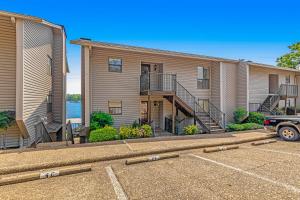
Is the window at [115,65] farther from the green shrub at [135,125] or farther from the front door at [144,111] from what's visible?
the green shrub at [135,125]

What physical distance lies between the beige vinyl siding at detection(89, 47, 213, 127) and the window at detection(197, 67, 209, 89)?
8.27 feet

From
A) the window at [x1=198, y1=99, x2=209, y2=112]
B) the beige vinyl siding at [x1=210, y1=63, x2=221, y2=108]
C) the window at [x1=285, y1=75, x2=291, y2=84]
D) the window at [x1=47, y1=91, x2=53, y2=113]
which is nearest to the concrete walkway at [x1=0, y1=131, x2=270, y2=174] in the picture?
the window at [x1=47, y1=91, x2=53, y2=113]

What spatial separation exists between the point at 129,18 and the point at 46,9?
6.34 meters

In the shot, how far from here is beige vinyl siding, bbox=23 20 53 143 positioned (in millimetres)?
7938

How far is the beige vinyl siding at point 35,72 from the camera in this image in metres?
7.94

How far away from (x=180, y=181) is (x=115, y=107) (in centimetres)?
751

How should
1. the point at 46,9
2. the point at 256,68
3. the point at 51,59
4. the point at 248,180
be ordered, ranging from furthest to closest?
the point at 256,68
the point at 51,59
the point at 46,9
the point at 248,180

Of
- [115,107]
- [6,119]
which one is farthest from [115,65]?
[6,119]

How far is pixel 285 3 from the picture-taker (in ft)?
46.3

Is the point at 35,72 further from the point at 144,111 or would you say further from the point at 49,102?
the point at 144,111

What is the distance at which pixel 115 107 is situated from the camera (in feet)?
36.0

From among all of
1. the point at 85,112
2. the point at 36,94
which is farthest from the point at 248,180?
the point at 36,94

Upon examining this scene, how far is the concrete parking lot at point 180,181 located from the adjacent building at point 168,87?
5167 mm

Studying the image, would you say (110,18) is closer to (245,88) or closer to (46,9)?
(46,9)
